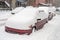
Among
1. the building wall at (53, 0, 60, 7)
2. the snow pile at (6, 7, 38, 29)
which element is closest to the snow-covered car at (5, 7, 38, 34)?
the snow pile at (6, 7, 38, 29)

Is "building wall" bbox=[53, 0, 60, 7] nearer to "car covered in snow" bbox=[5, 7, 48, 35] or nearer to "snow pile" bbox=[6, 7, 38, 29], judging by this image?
"snow pile" bbox=[6, 7, 38, 29]

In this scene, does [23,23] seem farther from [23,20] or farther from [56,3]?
[56,3]

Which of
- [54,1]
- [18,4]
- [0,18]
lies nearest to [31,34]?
[0,18]

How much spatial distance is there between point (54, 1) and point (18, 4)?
2113 cm

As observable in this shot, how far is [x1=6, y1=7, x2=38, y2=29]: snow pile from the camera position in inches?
383

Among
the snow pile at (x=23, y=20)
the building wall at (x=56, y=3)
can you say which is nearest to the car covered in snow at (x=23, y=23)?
the snow pile at (x=23, y=20)

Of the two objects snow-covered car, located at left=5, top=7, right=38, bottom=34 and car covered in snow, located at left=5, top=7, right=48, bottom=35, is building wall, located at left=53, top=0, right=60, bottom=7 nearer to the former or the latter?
car covered in snow, located at left=5, top=7, right=48, bottom=35

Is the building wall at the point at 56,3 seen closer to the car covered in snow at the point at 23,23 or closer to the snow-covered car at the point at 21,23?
the car covered in snow at the point at 23,23

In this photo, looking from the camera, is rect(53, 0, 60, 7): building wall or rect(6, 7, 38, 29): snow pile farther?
rect(53, 0, 60, 7): building wall

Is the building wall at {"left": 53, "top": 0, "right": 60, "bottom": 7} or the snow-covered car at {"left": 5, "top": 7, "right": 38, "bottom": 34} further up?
the snow-covered car at {"left": 5, "top": 7, "right": 38, "bottom": 34}

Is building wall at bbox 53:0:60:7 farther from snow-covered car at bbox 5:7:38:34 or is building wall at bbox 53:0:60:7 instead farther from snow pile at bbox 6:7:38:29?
snow-covered car at bbox 5:7:38:34

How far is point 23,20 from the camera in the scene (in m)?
10.1

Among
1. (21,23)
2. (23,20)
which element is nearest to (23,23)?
(21,23)

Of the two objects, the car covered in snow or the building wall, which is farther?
the building wall
